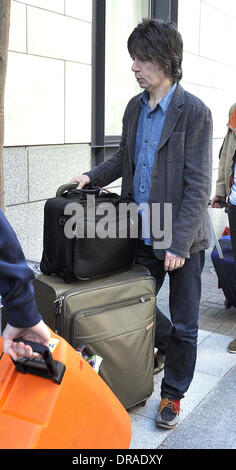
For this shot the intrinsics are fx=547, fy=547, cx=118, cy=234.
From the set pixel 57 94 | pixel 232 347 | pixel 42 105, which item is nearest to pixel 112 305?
pixel 232 347

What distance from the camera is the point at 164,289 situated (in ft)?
18.2

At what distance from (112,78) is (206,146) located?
3.92 m

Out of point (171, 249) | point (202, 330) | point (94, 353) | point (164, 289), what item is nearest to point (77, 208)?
point (171, 249)

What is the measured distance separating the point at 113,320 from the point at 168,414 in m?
0.66

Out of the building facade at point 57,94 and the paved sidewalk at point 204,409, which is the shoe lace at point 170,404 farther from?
the building facade at point 57,94

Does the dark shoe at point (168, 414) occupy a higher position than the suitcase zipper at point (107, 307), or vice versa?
the suitcase zipper at point (107, 307)

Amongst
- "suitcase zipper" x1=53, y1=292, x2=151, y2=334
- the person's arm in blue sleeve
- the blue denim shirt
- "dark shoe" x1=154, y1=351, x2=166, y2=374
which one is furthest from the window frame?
the person's arm in blue sleeve

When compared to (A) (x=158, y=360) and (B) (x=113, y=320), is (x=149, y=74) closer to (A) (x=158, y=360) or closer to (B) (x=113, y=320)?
(B) (x=113, y=320)

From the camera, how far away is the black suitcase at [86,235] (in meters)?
2.56

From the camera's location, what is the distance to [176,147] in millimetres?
2641

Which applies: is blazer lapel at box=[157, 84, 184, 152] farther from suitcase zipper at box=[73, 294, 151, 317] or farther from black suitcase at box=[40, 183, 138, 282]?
suitcase zipper at box=[73, 294, 151, 317]

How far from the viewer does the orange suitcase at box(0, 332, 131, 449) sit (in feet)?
4.93

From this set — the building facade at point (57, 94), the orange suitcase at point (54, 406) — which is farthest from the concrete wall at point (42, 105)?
the orange suitcase at point (54, 406)

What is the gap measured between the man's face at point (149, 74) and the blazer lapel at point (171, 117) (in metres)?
0.12
